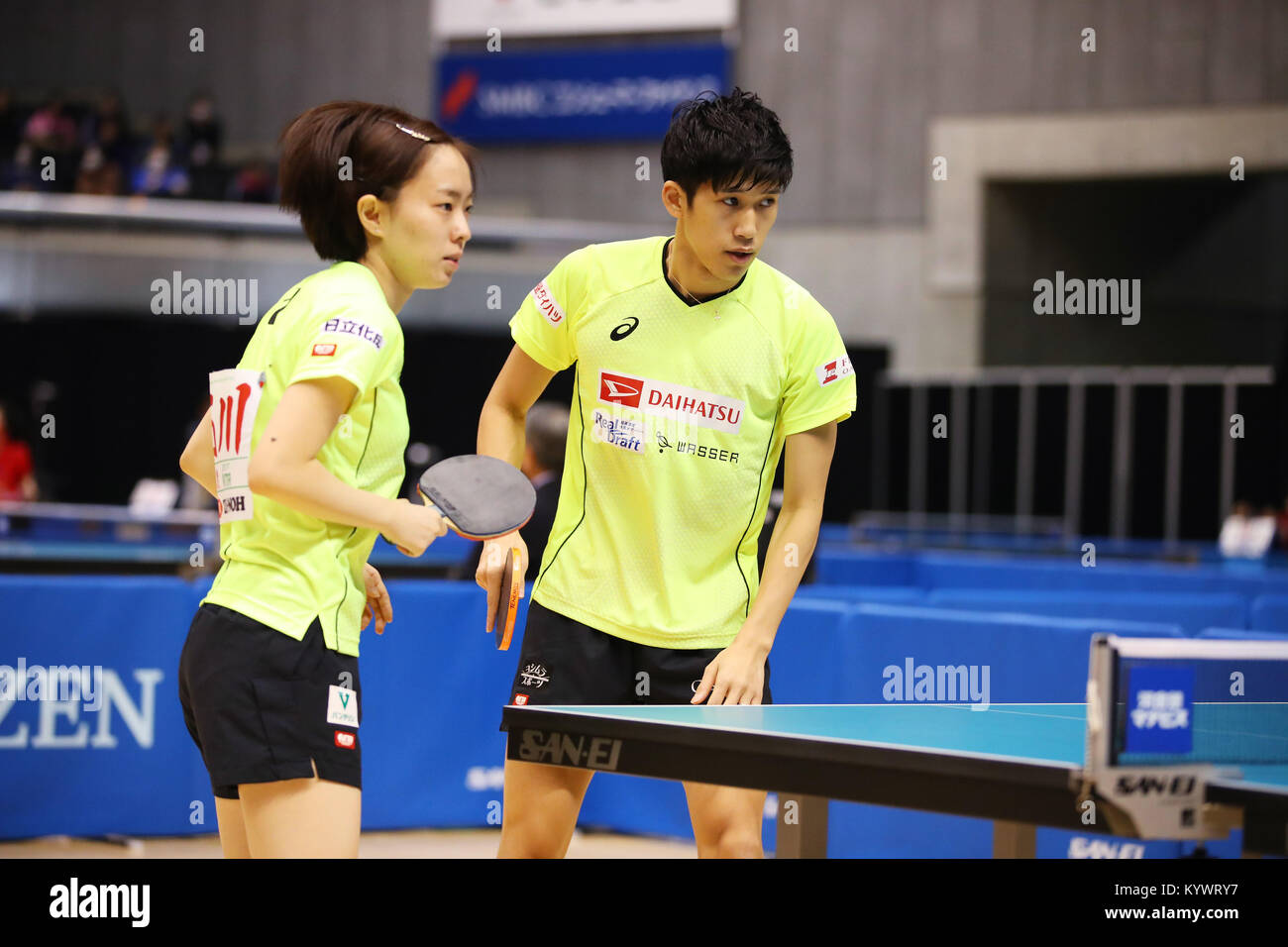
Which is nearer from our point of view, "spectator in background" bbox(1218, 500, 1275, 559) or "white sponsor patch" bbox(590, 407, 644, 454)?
"white sponsor patch" bbox(590, 407, 644, 454)

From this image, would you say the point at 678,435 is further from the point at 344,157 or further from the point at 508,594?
the point at 344,157

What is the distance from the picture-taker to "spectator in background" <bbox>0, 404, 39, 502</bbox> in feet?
41.7

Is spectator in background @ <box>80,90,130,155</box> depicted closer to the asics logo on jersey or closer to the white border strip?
the asics logo on jersey

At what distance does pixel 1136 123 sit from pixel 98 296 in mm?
11281

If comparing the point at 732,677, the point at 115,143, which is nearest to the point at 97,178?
the point at 115,143

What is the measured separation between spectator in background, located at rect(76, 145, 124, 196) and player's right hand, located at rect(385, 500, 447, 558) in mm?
16548

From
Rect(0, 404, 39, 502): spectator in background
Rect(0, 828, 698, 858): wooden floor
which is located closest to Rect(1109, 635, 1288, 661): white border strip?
Rect(0, 828, 698, 858): wooden floor

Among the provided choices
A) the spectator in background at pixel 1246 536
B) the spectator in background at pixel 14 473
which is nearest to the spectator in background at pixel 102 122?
the spectator in background at pixel 14 473

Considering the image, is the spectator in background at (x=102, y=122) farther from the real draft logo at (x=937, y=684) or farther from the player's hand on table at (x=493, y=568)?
the player's hand on table at (x=493, y=568)

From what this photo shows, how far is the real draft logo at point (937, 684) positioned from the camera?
5305mm

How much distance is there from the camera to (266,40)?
20203mm

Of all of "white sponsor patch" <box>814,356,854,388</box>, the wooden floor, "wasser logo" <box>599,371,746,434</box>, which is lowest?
the wooden floor

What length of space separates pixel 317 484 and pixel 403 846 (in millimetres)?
3928

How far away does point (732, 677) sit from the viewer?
2.84 meters
